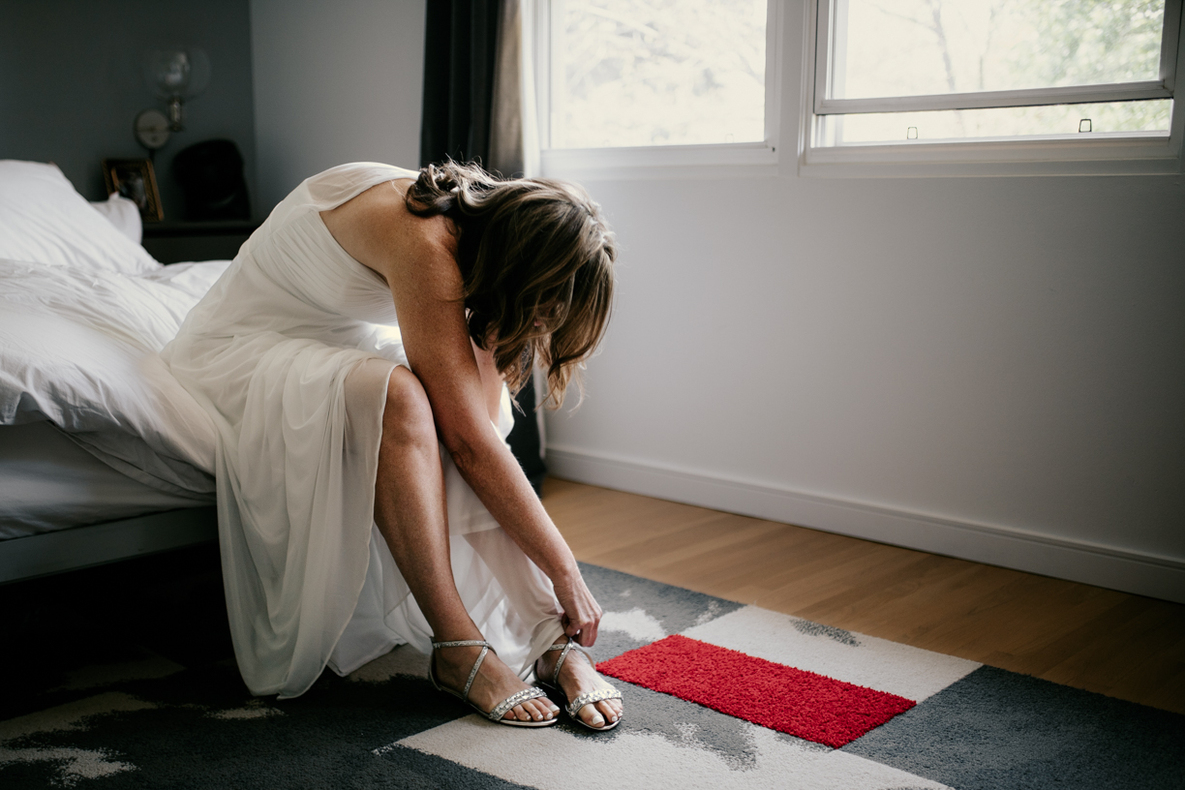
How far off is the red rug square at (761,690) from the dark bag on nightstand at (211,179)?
2.49 m

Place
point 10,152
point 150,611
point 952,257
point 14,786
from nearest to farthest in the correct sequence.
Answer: point 14,786, point 150,611, point 952,257, point 10,152

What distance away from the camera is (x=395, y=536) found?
1513 millimetres

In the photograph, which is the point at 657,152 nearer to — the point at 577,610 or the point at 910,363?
the point at 910,363

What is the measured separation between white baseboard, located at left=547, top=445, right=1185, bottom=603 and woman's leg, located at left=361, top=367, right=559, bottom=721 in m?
1.25

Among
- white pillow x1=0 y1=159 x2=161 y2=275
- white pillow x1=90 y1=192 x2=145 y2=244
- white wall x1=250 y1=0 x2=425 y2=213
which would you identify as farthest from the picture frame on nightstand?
white pillow x1=0 y1=159 x2=161 y2=275

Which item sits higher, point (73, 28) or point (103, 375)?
point (73, 28)

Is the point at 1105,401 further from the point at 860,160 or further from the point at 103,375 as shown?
the point at 103,375

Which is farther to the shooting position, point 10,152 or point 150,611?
point 10,152

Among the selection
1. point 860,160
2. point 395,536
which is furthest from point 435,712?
point 860,160

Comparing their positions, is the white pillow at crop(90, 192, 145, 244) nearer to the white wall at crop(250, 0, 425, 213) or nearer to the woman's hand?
the white wall at crop(250, 0, 425, 213)

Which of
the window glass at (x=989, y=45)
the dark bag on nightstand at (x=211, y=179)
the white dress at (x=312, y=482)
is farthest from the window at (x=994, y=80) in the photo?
the dark bag on nightstand at (x=211, y=179)

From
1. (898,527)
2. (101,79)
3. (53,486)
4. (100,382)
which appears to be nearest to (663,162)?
(898,527)

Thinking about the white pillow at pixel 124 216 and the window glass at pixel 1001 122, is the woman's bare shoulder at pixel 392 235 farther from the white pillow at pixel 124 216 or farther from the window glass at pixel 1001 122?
the white pillow at pixel 124 216

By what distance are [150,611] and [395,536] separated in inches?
29.8
